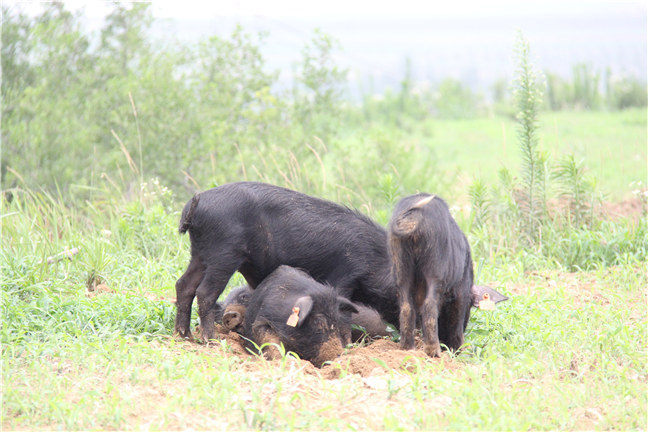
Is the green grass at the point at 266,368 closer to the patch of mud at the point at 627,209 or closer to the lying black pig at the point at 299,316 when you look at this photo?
the lying black pig at the point at 299,316

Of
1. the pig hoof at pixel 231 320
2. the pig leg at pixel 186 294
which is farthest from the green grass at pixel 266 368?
the pig hoof at pixel 231 320

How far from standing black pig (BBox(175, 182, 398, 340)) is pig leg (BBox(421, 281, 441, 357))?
0.67 m

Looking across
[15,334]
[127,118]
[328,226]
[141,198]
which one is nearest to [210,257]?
[328,226]

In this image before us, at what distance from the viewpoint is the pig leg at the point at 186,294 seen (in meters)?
5.21

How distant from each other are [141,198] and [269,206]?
10.6 feet

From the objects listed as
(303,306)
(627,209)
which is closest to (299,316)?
(303,306)

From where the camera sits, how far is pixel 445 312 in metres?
5.08

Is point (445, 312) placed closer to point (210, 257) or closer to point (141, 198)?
point (210, 257)

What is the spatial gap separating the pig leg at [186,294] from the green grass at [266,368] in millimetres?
125

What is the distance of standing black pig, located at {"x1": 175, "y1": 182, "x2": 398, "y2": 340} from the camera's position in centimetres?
513

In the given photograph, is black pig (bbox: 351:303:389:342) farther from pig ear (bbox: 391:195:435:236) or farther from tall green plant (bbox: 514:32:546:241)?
tall green plant (bbox: 514:32:546:241)

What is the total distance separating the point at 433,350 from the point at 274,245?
55.6 inches

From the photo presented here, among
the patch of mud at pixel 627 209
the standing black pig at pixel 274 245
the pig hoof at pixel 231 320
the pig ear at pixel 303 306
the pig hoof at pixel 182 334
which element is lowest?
the patch of mud at pixel 627 209

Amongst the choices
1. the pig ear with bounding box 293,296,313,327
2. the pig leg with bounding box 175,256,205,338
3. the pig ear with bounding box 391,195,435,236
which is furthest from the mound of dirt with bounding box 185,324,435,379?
the pig ear with bounding box 391,195,435,236
